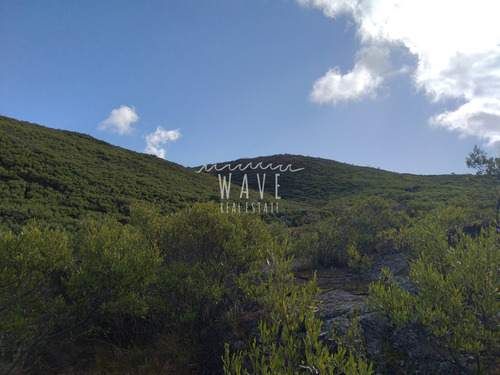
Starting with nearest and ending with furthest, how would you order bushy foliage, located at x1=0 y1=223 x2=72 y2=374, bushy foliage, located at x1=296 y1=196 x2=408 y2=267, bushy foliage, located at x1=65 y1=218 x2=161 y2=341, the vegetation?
the vegetation → bushy foliage, located at x1=0 y1=223 x2=72 y2=374 → bushy foliage, located at x1=65 y1=218 x2=161 y2=341 → bushy foliage, located at x1=296 y1=196 x2=408 y2=267

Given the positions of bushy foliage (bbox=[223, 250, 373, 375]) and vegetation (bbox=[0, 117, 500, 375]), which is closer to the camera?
bushy foliage (bbox=[223, 250, 373, 375])

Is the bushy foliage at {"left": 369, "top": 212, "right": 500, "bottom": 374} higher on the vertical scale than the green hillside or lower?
lower

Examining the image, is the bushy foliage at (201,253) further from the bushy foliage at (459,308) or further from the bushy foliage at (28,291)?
the bushy foliage at (459,308)

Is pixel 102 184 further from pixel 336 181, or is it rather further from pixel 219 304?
pixel 336 181

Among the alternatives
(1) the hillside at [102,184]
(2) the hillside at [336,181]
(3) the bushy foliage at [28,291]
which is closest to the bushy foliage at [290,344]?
(3) the bushy foliage at [28,291]

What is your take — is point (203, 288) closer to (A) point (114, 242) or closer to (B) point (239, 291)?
(B) point (239, 291)

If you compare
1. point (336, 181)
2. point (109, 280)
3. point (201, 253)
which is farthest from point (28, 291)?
point (336, 181)

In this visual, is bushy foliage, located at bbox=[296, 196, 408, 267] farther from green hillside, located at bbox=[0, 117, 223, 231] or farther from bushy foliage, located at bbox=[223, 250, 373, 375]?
green hillside, located at bbox=[0, 117, 223, 231]

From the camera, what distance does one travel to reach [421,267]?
17.1 feet

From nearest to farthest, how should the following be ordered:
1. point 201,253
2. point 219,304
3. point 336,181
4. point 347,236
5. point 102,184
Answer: point 219,304
point 201,253
point 347,236
point 102,184
point 336,181

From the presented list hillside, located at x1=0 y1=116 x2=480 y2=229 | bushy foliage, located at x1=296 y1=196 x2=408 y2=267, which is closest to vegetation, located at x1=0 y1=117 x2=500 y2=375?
bushy foliage, located at x1=296 y1=196 x2=408 y2=267

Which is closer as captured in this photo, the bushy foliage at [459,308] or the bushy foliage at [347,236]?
the bushy foliage at [459,308]

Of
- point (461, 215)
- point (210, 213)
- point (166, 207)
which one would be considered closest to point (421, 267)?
point (210, 213)

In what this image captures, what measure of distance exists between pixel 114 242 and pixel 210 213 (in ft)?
8.20
